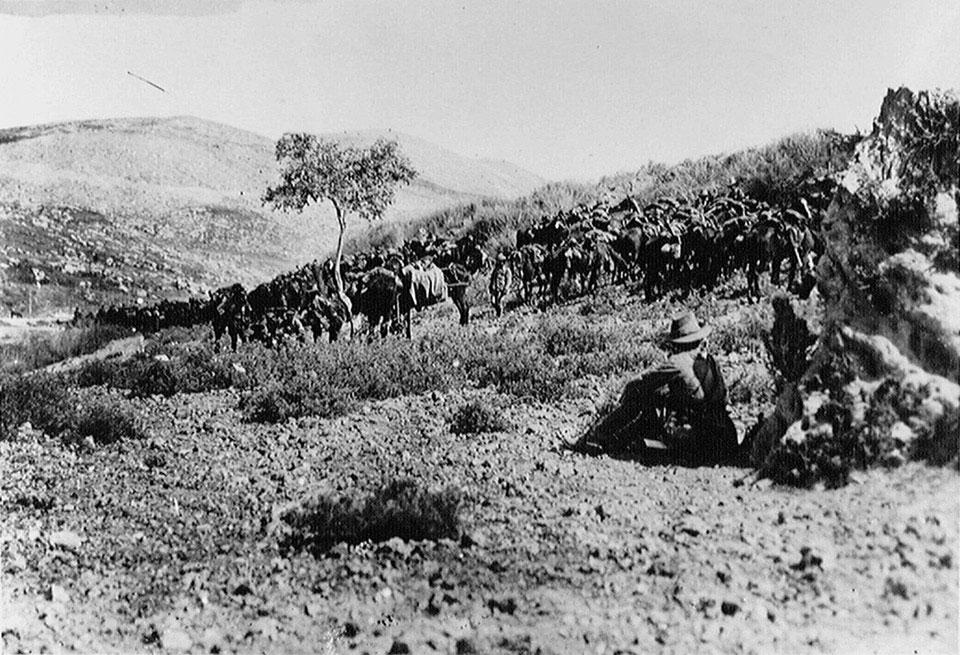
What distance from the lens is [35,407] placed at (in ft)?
21.0

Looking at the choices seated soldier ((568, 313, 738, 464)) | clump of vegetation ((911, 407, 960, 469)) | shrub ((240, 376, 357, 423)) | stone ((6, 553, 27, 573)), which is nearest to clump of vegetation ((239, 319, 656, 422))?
shrub ((240, 376, 357, 423))

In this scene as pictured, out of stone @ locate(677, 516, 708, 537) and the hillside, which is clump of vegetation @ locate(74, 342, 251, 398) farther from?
the hillside

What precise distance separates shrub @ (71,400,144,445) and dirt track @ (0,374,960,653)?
3.13 ft

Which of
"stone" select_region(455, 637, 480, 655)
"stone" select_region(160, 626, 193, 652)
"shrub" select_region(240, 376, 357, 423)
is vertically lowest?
"stone" select_region(160, 626, 193, 652)

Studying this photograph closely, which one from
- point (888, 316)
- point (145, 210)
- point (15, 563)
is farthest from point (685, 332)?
point (145, 210)

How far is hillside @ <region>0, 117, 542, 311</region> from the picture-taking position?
2272 centimetres

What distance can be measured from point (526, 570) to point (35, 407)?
15.4 ft

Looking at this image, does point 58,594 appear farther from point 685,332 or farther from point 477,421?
point 685,332

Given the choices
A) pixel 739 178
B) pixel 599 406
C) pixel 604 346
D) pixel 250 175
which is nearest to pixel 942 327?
pixel 599 406

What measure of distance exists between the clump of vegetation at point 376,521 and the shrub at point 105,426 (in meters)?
2.44

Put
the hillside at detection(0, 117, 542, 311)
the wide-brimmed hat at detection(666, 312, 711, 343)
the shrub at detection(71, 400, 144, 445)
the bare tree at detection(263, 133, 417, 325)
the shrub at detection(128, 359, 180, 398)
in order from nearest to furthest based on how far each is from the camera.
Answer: the wide-brimmed hat at detection(666, 312, 711, 343) → the shrub at detection(71, 400, 144, 445) → the shrub at detection(128, 359, 180, 398) → the bare tree at detection(263, 133, 417, 325) → the hillside at detection(0, 117, 542, 311)

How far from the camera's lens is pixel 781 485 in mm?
4246

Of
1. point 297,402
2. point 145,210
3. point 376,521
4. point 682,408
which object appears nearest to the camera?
point 376,521

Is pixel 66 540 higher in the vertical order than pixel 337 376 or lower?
lower
